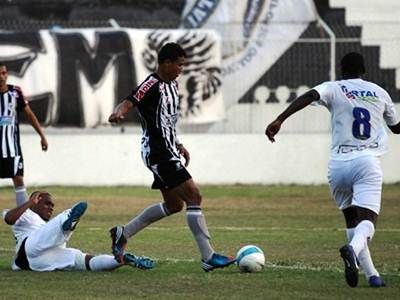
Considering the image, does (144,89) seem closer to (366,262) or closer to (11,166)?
(366,262)

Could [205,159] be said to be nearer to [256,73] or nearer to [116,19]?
[256,73]

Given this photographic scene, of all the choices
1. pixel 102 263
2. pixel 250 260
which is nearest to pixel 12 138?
pixel 102 263

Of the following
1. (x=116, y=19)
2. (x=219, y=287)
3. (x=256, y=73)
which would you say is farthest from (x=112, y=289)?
(x=116, y=19)

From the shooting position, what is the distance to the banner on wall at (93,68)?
87.6ft

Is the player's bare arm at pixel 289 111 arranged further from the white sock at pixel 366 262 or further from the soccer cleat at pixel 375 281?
the soccer cleat at pixel 375 281

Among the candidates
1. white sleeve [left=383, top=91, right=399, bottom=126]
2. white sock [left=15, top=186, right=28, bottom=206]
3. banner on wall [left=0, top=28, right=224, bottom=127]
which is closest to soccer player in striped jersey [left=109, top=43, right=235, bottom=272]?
white sleeve [left=383, top=91, right=399, bottom=126]

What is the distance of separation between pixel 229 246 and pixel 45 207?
140 inches

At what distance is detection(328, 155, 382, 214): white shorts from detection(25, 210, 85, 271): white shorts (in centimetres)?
260

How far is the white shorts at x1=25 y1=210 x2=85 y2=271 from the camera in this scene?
12070 mm

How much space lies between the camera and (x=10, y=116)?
57.3 feet

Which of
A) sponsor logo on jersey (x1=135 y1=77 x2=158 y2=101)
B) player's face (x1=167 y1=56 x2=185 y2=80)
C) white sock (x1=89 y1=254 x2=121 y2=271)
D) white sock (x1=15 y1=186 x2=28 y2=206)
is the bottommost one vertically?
white sock (x1=15 y1=186 x2=28 y2=206)

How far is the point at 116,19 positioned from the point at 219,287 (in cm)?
2105

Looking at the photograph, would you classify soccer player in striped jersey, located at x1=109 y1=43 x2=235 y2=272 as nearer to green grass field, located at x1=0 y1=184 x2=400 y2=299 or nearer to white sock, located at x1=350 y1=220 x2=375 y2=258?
green grass field, located at x1=0 y1=184 x2=400 y2=299

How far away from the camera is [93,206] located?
22203mm
